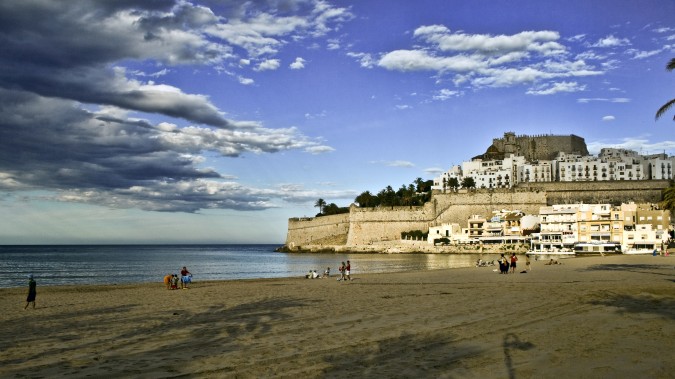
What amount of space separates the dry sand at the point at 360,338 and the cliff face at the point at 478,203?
2623 inches

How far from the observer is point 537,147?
354 feet

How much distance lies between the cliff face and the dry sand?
66634 mm

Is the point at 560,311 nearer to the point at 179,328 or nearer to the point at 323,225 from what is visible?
the point at 179,328

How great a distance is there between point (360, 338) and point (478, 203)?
74.5m

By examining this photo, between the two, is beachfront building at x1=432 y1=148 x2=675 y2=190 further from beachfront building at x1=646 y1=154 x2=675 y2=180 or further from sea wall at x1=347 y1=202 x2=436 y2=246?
sea wall at x1=347 y1=202 x2=436 y2=246

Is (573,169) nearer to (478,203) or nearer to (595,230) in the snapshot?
(478,203)

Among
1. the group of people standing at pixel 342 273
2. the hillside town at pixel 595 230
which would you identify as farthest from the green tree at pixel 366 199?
the group of people standing at pixel 342 273

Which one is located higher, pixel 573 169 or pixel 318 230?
pixel 573 169

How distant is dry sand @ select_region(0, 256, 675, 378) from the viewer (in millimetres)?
6594

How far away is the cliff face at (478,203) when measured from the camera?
252 feet

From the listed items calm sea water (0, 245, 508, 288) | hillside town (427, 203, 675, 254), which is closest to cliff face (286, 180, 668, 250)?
hillside town (427, 203, 675, 254)

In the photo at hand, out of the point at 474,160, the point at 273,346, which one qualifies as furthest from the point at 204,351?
the point at 474,160

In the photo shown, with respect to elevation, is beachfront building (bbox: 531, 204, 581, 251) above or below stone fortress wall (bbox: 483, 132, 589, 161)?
below

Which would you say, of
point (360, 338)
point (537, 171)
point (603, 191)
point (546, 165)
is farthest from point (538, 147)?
point (360, 338)
